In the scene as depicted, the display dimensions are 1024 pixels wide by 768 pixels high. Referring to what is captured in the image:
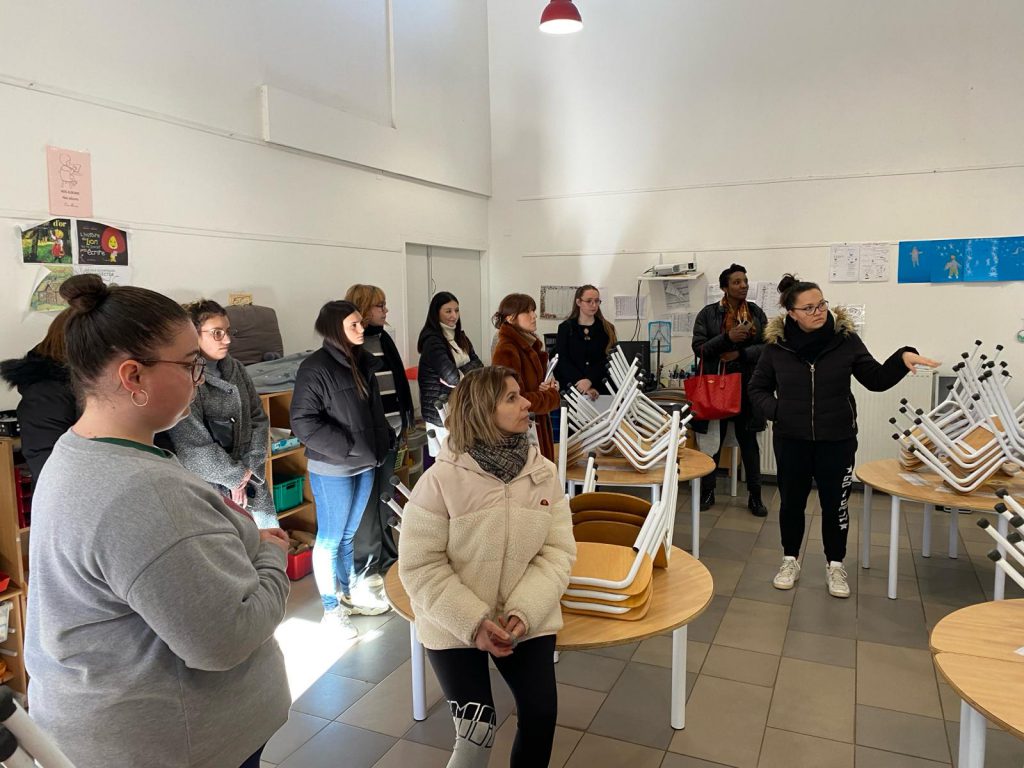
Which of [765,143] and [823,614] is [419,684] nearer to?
[823,614]

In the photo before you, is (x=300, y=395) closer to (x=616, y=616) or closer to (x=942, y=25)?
(x=616, y=616)

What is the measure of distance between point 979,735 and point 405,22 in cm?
556

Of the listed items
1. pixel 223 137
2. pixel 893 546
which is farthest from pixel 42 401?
pixel 893 546

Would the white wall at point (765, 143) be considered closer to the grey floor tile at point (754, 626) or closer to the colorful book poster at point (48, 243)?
the grey floor tile at point (754, 626)

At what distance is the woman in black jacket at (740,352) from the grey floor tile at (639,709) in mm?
2455

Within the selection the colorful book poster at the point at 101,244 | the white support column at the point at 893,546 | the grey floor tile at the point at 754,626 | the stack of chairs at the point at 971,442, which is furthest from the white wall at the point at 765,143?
the colorful book poster at the point at 101,244

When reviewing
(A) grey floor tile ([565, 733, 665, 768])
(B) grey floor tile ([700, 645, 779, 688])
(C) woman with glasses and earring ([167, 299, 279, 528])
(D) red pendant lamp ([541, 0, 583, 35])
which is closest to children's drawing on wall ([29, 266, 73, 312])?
(C) woman with glasses and earring ([167, 299, 279, 528])

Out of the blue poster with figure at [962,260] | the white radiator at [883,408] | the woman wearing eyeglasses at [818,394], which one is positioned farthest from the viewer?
the white radiator at [883,408]

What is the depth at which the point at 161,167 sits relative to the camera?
3.74m

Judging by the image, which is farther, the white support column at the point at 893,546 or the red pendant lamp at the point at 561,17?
the red pendant lamp at the point at 561,17

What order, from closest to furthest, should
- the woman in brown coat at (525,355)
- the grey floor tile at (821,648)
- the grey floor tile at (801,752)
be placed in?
the grey floor tile at (801,752), the grey floor tile at (821,648), the woman in brown coat at (525,355)

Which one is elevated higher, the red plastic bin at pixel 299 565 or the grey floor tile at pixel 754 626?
the red plastic bin at pixel 299 565

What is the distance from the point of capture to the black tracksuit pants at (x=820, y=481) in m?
3.58

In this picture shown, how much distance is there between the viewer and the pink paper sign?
10.6ft
